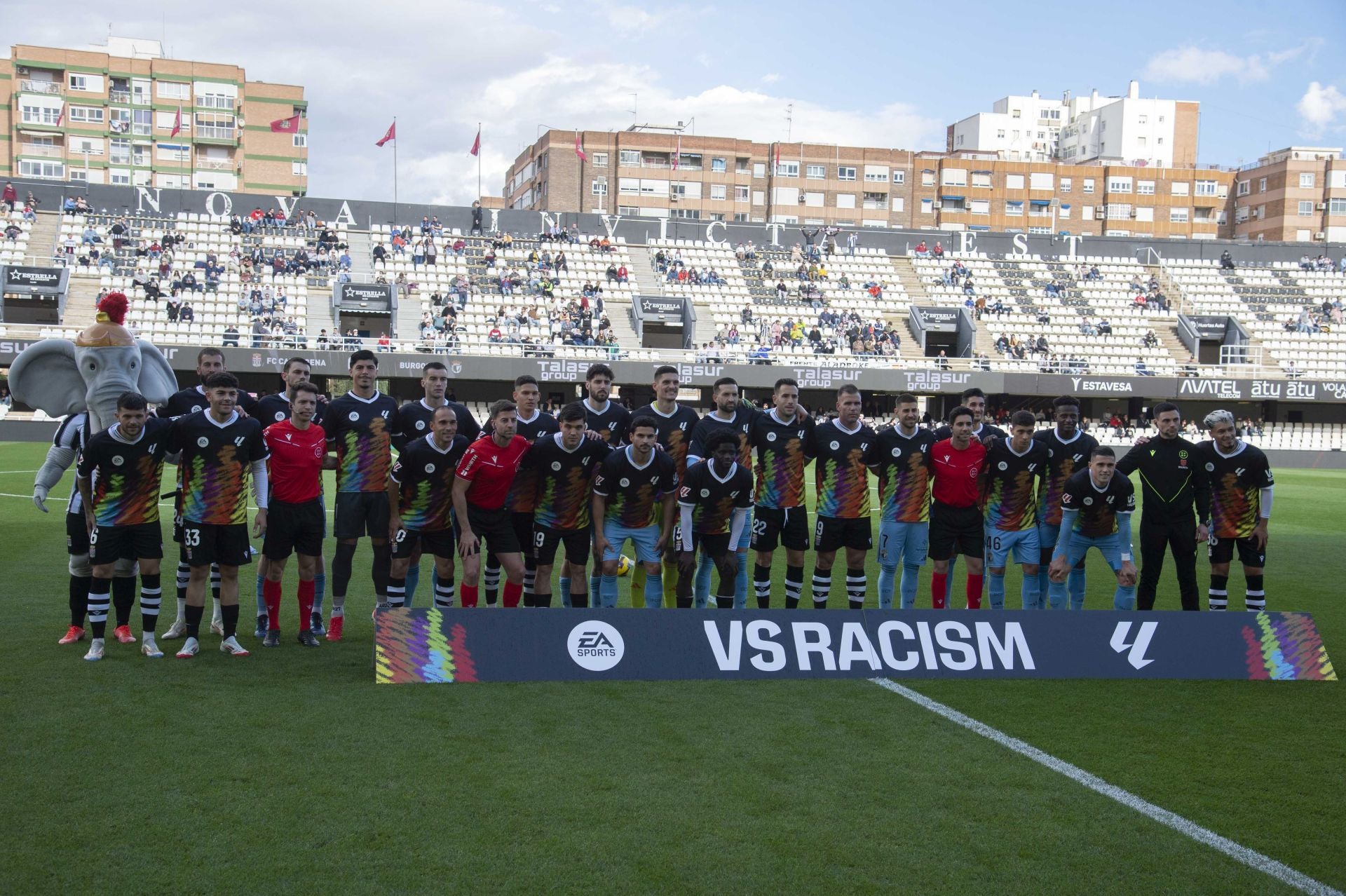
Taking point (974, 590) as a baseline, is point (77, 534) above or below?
above

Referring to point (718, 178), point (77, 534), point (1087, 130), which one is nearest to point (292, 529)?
point (77, 534)

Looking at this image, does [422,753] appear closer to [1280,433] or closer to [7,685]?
[7,685]

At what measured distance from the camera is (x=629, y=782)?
534 cm

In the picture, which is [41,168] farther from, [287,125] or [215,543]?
[215,543]

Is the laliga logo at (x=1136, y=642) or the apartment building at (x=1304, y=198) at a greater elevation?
the apartment building at (x=1304, y=198)

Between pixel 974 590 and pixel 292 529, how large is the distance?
5638 millimetres

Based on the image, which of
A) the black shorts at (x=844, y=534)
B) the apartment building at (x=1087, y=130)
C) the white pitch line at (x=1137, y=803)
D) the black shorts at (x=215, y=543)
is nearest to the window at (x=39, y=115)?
the apartment building at (x=1087, y=130)

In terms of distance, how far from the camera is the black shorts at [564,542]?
27.6 feet

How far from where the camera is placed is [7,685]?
22.4 feet

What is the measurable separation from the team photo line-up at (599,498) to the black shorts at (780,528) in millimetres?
26

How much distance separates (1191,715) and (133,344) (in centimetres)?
798

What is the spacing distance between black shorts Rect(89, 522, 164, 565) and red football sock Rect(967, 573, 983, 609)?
6.42 meters

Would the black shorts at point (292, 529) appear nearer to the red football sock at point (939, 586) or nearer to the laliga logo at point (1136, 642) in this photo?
the red football sock at point (939, 586)

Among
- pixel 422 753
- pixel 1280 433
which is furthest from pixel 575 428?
pixel 1280 433
